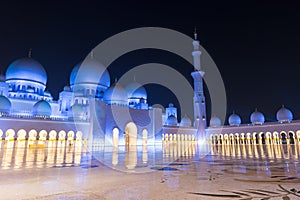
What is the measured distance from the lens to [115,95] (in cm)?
1770

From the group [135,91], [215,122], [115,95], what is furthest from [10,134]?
[215,122]

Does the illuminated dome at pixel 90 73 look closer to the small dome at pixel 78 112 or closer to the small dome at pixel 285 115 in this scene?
the small dome at pixel 78 112

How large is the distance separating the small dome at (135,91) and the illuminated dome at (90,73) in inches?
102

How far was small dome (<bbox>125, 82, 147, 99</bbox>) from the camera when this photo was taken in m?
21.4

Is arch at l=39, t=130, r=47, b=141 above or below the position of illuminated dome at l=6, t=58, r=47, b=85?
below

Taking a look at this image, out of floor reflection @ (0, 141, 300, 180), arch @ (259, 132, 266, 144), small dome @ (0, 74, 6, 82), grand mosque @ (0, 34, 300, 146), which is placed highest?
small dome @ (0, 74, 6, 82)

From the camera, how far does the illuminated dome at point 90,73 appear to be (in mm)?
18312

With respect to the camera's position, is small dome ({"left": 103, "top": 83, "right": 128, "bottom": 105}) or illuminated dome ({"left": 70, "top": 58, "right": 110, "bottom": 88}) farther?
illuminated dome ({"left": 70, "top": 58, "right": 110, "bottom": 88})

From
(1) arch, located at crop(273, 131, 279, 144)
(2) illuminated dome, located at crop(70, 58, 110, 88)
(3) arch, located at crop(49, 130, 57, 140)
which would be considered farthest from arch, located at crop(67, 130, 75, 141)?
(1) arch, located at crop(273, 131, 279, 144)

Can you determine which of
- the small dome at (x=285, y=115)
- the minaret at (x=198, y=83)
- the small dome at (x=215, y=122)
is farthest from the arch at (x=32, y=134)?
the small dome at (x=285, y=115)

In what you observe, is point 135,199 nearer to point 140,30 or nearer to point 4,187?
point 4,187

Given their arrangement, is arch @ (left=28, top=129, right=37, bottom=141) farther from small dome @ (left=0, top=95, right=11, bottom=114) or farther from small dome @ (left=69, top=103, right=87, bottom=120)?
small dome @ (left=69, top=103, right=87, bottom=120)

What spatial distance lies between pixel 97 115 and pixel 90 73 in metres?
5.29

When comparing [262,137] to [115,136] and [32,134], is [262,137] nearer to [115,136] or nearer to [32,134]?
[115,136]
